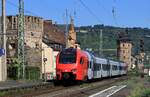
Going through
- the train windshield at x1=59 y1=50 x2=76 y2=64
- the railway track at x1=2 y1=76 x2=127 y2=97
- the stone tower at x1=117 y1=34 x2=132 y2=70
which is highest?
the stone tower at x1=117 y1=34 x2=132 y2=70

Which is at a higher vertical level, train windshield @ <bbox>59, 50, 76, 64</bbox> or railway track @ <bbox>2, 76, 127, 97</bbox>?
train windshield @ <bbox>59, 50, 76, 64</bbox>

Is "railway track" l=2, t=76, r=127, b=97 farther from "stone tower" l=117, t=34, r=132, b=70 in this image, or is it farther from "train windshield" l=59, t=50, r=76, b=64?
"stone tower" l=117, t=34, r=132, b=70

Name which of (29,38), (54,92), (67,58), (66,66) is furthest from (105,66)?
(54,92)

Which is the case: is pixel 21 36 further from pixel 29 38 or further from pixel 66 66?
pixel 29 38

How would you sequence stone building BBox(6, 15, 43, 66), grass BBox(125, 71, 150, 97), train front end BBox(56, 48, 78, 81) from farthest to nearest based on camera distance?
stone building BBox(6, 15, 43, 66) → train front end BBox(56, 48, 78, 81) → grass BBox(125, 71, 150, 97)

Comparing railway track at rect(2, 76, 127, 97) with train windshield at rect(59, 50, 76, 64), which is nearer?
railway track at rect(2, 76, 127, 97)

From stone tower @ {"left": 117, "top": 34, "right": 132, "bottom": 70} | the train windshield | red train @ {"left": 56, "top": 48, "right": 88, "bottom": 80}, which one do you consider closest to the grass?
red train @ {"left": 56, "top": 48, "right": 88, "bottom": 80}

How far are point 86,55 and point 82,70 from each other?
107 inches

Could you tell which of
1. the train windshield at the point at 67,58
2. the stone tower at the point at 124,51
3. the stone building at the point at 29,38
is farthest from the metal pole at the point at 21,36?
the stone tower at the point at 124,51

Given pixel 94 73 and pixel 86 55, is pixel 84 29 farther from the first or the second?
pixel 86 55

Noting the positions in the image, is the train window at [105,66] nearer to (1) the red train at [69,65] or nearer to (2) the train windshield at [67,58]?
(1) the red train at [69,65]

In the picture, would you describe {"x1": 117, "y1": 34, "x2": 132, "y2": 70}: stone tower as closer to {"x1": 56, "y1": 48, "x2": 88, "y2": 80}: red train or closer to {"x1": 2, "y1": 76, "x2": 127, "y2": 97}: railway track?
{"x1": 56, "y1": 48, "x2": 88, "y2": 80}: red train

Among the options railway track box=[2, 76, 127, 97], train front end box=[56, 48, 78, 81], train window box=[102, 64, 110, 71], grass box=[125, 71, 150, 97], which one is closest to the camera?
grass box=[125, 71, 150, 97]

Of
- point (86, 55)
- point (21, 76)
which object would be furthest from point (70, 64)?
point (21, 76)
